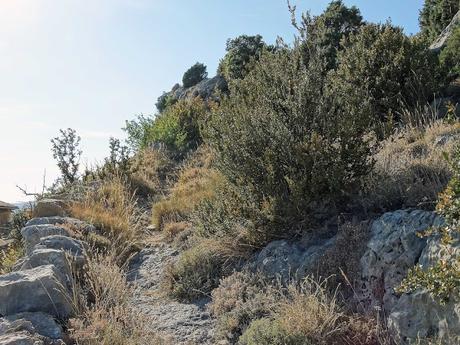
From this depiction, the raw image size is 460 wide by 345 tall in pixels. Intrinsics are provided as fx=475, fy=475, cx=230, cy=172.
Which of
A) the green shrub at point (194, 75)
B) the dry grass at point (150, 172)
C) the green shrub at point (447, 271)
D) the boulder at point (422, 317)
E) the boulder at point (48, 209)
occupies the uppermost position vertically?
the green shrub at point (194, 75)

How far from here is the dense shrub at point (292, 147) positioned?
4859 millimetres

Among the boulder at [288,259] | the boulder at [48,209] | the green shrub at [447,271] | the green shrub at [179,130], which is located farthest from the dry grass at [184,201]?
the green shrub at [447,271]

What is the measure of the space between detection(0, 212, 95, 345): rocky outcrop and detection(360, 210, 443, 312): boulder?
8.70ft

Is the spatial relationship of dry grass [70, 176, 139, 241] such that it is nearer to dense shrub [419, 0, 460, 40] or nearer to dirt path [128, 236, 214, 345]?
dirt path [128, 236, 214, 345]

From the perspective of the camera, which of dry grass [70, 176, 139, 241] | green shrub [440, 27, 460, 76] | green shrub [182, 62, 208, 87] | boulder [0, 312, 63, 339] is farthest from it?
green shrub [182, 62, 208, 87]

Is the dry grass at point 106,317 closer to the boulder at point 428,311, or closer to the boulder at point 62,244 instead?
the boulder at point 62,244

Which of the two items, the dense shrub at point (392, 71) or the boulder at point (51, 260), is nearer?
the boulder at point (51, 260)

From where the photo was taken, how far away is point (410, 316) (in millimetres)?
3285

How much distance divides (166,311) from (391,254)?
2.46m

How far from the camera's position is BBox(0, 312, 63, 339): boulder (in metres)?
3.97

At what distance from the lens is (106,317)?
14.8 ft

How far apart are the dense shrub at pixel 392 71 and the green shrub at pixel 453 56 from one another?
621 mm

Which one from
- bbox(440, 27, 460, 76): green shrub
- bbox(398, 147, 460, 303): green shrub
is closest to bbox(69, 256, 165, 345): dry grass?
A: bbox(398, 147, 460, 303): green shrub

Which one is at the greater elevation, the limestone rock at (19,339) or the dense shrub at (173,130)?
the dense shrub at (173,130)
